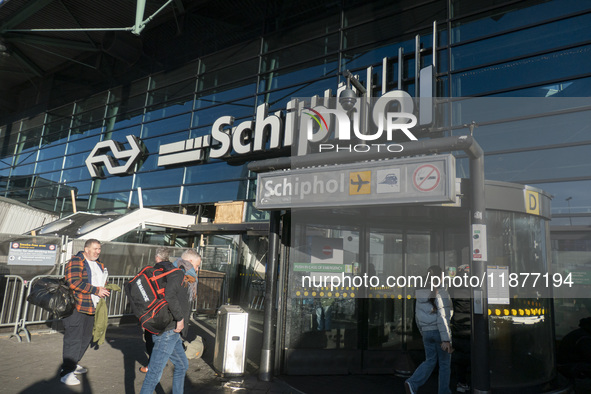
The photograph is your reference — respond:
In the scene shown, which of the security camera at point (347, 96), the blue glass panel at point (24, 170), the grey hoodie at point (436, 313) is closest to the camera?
the grey hoodie at point (436, 313)

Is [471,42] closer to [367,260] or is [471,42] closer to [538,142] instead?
[538,142]

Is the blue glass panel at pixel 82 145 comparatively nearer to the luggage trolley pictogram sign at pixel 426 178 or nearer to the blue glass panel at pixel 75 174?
the blue glass panel at pixel 75 174

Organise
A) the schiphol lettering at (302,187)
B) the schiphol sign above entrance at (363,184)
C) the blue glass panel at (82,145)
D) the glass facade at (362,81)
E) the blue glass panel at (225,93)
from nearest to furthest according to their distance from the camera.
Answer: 1. the schiphol sign above entrance at (363,184)
2. the schiphol lettering at (302,187)
3. the glass facade at (362,81)
4. the blue glass panel at (225,93)
5. the blue glass panel at (82,145)

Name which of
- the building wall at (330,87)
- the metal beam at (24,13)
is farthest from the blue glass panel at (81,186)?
the metal beam at (24,13)

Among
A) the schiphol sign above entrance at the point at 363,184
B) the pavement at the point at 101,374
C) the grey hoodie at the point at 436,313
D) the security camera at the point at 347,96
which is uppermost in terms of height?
the security camera at the point at 347,96

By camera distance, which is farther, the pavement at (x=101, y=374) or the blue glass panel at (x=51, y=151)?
the blue glass panel at (x=51, y=151)

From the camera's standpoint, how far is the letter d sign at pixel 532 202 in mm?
6086

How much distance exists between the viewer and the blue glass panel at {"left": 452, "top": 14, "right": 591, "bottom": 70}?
9781 mm

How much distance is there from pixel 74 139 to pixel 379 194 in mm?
21680

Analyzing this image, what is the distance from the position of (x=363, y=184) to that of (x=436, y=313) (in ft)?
6.12

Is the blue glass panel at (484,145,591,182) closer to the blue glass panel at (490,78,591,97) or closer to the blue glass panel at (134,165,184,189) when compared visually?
the blue glass panel at (490,78,591,97)

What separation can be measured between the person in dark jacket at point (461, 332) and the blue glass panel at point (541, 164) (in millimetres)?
5652

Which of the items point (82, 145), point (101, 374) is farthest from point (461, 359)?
point (82, 145)

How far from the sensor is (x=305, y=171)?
559cm
